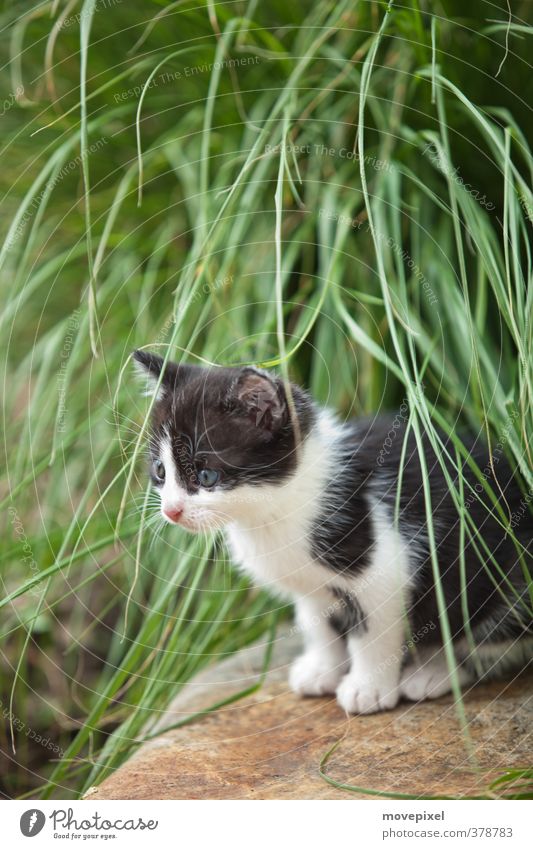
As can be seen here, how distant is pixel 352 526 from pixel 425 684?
218 millimetres

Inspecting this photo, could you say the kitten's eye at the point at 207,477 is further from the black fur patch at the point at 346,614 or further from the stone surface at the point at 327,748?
the stone surface at the point at 327,748

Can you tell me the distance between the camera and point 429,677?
969mm

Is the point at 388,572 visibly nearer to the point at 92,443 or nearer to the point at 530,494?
the point at 530,494

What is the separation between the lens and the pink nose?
84cm

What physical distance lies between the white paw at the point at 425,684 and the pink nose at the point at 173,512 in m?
0.36

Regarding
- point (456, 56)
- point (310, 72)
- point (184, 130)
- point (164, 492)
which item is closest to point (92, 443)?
point (164, 492)

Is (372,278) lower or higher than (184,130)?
lower

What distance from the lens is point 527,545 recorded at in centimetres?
96
